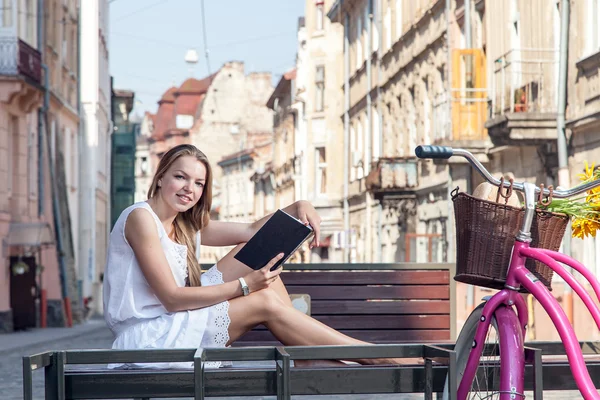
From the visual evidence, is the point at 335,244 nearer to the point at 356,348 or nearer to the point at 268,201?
the point at 268,201

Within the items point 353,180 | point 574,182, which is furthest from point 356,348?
point 353,180

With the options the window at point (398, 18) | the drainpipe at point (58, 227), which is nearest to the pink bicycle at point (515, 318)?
the drainpipe at point (58, 227)

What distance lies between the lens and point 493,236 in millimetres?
4121

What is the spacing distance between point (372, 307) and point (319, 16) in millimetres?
49137

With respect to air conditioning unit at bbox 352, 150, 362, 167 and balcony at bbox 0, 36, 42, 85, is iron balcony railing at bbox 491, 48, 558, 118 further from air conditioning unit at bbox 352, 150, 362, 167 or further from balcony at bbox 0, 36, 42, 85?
air conditioning unit at bbox 352, 150, 362, 167

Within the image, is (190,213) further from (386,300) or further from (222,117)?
(222,117)

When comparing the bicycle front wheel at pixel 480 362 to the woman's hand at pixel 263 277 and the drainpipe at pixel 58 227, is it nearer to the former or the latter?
the woman's hand at pixel 263 277

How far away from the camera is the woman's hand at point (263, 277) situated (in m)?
4.28

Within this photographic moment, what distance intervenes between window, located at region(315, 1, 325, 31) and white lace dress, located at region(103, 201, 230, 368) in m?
50.6

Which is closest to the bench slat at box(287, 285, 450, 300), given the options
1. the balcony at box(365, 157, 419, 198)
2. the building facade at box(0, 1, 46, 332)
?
the building facade at box(0, 1, 46, 332)

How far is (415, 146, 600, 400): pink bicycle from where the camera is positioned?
149 inches

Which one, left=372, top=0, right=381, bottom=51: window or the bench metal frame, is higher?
left=372, top=0, right=381, bottom=51: window

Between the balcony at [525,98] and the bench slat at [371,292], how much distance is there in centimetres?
1348

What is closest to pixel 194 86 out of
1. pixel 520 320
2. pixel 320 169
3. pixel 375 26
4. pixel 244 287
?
pixel 320 169
